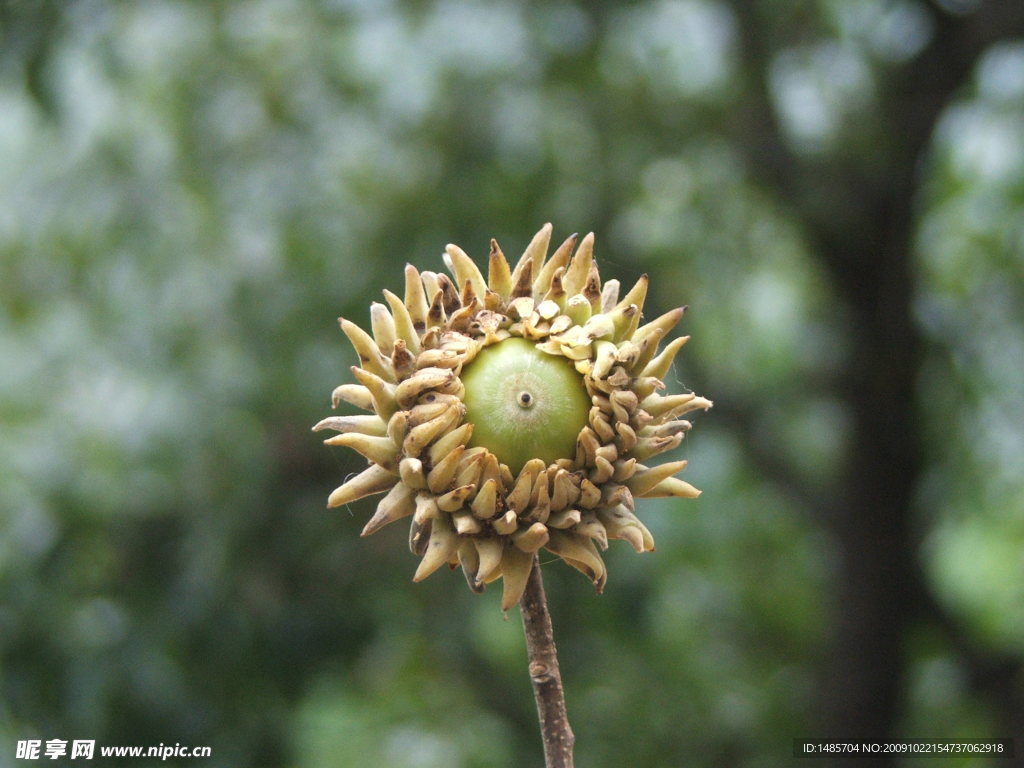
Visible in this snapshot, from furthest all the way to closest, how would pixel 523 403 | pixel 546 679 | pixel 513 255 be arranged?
pixel 513 255
pixel 523 403
pixel 546 679

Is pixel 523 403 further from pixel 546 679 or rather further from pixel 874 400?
pixel 874 400

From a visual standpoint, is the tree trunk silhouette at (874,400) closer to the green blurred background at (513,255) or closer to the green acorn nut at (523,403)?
the green blurred background at (513,255)

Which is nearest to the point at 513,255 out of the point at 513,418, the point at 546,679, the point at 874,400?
the point at 874,400

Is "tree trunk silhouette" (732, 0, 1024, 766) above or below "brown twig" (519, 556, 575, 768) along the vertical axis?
above

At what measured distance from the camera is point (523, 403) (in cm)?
98

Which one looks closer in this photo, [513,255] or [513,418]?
[513,418]

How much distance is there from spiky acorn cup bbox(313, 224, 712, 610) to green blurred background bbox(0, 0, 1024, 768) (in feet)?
10.7

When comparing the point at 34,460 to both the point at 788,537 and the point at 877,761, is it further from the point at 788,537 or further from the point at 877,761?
the point at 877,761

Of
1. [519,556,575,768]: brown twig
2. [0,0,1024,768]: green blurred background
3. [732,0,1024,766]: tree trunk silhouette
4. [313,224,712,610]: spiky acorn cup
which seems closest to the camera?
[519,556,575,768]: brown twig

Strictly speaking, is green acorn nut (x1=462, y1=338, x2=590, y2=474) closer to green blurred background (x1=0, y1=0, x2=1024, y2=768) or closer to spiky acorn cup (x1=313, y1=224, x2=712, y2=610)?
spiky acorn cup (x1=313, y1=224, x2=712, y2=610)

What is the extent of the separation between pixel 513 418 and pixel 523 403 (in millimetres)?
18

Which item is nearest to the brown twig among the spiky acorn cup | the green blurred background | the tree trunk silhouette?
the spiky acorn cup

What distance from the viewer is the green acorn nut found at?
39.0 inches

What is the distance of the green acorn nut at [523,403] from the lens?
0.99m
